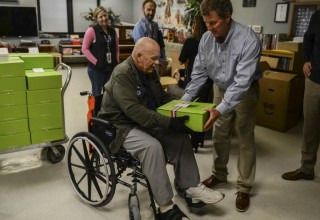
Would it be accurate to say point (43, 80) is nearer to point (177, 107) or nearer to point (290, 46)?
point (177, 107)

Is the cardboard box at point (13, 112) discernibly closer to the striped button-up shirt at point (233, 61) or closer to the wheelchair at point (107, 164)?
the wheelchair at point (107, 164)

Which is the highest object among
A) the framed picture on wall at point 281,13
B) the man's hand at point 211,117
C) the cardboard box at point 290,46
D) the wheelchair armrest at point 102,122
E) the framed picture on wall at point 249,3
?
the framed picture on wall at point 249,3

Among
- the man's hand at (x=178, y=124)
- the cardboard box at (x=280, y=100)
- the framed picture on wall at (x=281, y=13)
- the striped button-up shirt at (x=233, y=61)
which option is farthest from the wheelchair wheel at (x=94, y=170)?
the framed picture on wall at (x=281, y=13)

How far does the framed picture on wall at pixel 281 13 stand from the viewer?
4223 mm

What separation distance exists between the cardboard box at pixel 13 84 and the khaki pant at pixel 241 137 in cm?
142

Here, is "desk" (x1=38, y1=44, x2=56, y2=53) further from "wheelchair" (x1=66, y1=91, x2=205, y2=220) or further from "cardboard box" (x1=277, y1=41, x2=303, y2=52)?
"wheelchair" (x1=66, y1=91, x2=205, y2=220)

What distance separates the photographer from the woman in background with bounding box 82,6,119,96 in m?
3.52

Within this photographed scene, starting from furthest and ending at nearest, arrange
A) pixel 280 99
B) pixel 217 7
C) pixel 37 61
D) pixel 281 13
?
1. pixel 281 13
2. pixel 280 99
3. pixel 37 61
4. pixel 217 7

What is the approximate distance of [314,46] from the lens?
2.48m

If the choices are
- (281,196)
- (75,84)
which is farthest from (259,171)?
(75,84)

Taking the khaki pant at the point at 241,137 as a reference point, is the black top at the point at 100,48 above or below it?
above

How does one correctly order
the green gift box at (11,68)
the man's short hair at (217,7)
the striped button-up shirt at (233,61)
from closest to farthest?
the man's short hair at (217,7), the striped button-up shirt at (233,61), the green gift box at (11,68)

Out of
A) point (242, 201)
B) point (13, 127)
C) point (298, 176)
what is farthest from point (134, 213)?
point (298, 176)

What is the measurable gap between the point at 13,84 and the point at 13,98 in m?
0.11
